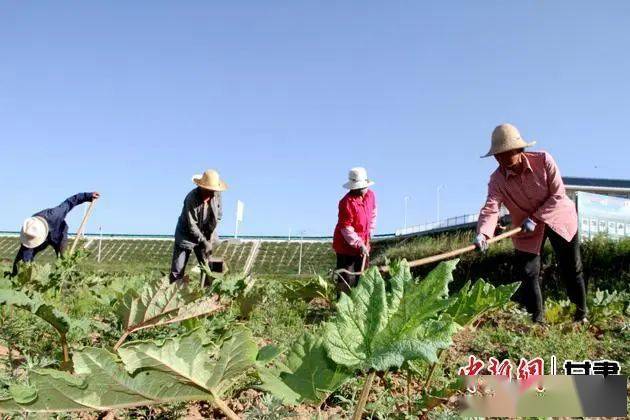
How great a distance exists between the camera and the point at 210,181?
7.16 metres

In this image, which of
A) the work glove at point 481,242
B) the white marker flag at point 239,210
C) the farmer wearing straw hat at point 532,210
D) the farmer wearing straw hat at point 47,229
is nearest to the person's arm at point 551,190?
the farmer wearing straw hat at point 532,210

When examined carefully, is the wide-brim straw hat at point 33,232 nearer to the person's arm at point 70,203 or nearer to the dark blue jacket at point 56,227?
the dark blue jacket at point 56,227

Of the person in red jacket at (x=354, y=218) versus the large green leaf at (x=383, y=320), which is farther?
the person in red jacket at (x=354, y=218)

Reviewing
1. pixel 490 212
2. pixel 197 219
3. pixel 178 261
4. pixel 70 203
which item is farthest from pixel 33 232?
pixel 490 212

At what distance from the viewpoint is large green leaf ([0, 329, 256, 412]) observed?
133 cm

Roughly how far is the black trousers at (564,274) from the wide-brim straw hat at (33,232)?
6.06 m

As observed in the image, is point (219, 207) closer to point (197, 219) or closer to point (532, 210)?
point (197, 219)

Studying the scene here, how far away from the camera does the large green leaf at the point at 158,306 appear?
87.3 inches

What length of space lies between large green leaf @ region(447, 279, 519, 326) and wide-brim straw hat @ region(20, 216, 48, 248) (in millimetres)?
7652

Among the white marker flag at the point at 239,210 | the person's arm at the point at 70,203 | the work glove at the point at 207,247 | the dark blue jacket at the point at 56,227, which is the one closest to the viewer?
the work glove at the point at 207,247

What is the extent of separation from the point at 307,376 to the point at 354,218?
5.10 metres

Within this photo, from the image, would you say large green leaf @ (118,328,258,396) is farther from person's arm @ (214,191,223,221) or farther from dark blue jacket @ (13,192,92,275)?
dark blue jacket @ (13,192,92,275)

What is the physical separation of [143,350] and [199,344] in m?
0.11

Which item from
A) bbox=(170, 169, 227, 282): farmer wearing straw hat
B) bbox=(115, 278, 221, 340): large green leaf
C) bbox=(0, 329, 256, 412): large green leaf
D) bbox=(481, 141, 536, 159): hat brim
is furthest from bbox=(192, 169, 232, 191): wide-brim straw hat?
bbox=(0, 329, 256, 412): large green leaf
